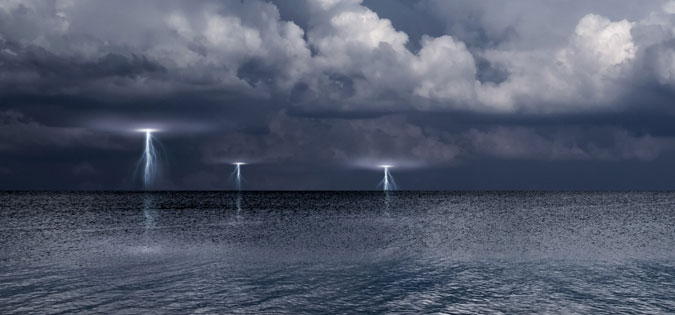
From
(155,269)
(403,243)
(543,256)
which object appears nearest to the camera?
(155,269)

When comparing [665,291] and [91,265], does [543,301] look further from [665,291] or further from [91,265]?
[91,265]

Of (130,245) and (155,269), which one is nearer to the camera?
(155,269)

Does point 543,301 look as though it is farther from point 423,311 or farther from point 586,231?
Answer: point 586,231

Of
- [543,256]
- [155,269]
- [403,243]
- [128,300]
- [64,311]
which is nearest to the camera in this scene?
[64,311]

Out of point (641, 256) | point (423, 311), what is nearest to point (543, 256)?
point (641, 256)

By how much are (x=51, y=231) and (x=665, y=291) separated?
280 ft

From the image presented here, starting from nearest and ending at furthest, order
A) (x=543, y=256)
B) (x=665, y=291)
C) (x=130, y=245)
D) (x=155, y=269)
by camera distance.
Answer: (x=665, y=291) < (x=155, y=269) < (x=543, y=256) < (x=130, y=245)

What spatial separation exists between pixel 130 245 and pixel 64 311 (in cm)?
3631

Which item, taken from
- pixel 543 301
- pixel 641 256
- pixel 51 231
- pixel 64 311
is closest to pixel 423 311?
pixel 543 301

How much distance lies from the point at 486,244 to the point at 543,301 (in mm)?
34939

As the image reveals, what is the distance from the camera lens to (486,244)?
6850 centimetres

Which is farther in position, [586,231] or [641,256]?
[586,231]

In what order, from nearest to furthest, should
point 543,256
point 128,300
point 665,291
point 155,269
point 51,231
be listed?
point 128,300 < point 665,291 < point 155,269 < point 543,256 < point 51,231

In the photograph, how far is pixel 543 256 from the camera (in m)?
56.8
